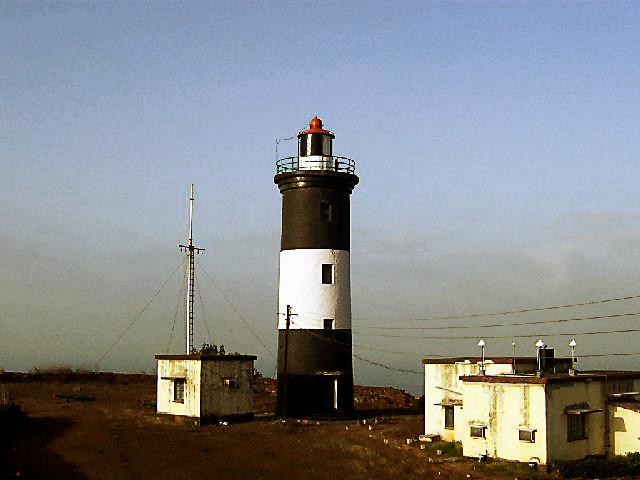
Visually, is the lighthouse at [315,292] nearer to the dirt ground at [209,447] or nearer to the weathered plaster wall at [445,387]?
the dirt ground at [209,447]

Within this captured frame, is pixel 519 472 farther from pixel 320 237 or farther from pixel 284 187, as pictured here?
pixel 284 187

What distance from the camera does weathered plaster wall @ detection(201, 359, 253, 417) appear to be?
36312 mm

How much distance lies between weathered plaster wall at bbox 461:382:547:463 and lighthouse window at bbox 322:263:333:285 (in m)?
12.6

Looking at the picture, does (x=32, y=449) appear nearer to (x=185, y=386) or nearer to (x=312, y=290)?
(x=185, y=386)

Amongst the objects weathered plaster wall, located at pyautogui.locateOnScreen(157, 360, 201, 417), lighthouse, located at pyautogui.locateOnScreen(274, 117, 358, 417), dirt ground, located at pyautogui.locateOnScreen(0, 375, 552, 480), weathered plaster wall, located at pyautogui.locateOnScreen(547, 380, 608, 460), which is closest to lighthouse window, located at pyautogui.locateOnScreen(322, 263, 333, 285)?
lighthouse, located at pyautogui.locateOnScreen(274, 117, 358, 417)

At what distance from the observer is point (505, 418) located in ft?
87.2

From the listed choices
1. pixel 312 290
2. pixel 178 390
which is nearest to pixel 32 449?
pixel 178 390

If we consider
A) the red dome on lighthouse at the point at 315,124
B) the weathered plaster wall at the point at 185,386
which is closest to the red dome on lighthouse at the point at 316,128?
the red dome on lighthouse at the point at 315,124

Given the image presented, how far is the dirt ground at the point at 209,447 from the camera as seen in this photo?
2497cm

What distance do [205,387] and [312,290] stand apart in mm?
7299

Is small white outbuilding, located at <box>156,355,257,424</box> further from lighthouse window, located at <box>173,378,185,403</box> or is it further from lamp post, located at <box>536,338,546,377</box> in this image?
lamp post, located at <box>536,338,546,377</box>

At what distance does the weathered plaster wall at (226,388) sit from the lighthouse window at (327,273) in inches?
220

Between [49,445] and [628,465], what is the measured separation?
2066 cm

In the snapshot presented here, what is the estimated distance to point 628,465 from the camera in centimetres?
2584
